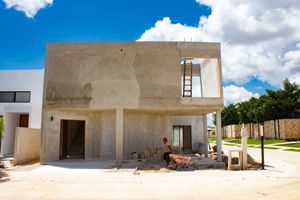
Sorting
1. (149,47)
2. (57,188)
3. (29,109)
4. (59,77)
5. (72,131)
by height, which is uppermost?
(149,47)

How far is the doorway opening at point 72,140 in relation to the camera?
1784cm

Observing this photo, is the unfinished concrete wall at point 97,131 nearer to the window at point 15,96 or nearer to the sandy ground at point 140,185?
the sandy ground at point 140,185

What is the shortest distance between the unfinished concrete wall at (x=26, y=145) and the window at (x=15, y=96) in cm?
543

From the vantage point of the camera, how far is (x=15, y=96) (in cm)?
2291

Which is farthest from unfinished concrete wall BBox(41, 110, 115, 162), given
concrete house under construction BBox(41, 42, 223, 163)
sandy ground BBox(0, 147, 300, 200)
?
sandy ground BBox(0, 147, 300, 200)

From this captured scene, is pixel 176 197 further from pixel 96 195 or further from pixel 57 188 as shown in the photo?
pixel 57 188

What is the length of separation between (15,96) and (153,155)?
511 inches

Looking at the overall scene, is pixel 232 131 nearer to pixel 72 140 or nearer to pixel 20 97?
pixel 72 140

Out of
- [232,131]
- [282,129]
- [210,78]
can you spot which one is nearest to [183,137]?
[210,78]

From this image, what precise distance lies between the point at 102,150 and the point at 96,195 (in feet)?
33.5

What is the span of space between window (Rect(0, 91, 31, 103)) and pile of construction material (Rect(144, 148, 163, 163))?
11.5 m

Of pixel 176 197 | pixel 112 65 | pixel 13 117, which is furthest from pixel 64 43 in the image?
pixel 176 197

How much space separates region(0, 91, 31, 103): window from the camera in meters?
22.7

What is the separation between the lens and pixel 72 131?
24109 mm
